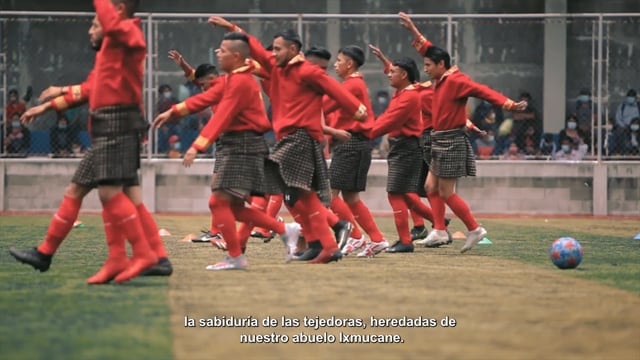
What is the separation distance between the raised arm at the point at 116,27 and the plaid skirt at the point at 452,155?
4913 millimetres

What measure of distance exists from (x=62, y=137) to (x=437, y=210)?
9.94 metres

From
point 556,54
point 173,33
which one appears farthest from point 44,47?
point 556,54

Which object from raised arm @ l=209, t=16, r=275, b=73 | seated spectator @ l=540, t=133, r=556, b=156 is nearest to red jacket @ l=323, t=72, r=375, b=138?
raised arm @ l=209, t=16, r=275, b=73

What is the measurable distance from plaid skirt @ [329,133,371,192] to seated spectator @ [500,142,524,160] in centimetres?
921

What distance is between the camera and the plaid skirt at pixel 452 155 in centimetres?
1398

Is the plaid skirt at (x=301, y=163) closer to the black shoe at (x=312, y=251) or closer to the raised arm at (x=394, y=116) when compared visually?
the black shoe at (x=312, y=251)

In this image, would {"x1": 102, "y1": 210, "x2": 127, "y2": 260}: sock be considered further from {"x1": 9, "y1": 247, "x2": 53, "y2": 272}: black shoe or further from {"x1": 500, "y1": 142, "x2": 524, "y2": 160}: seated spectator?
{"x1": 500, "y1": 142, "x2": 524, "y2": 160}: seated spectator

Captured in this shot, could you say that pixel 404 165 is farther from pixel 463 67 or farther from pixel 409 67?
pixel 463 67

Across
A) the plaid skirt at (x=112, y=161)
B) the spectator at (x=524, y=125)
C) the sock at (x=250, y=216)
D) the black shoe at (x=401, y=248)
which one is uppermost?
the plaid skirt at (x=112, y=161)

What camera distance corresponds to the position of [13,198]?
22734mm

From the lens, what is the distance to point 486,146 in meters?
22.8

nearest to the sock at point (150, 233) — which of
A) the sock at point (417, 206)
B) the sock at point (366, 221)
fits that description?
the sock at point (366, 221)

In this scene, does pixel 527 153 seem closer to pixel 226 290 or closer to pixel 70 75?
pixel 70 75

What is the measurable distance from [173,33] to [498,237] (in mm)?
11285
